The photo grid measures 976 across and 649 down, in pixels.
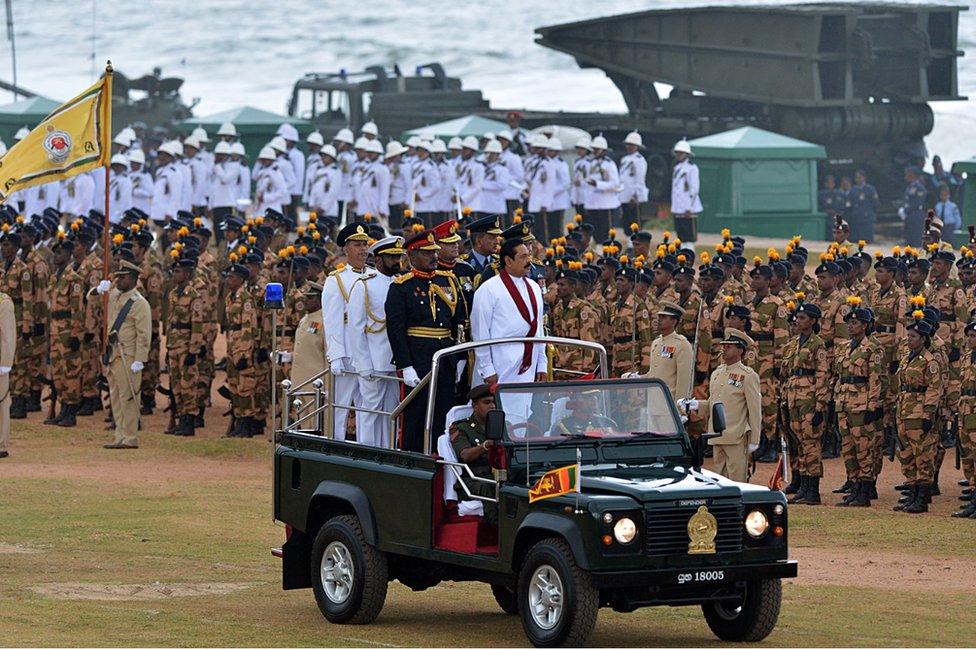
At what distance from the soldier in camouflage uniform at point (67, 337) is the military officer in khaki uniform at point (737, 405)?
29.8ft

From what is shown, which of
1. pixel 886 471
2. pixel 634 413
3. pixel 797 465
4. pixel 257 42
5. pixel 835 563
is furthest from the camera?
pixel 257 42

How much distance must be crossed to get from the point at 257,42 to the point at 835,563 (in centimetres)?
7506

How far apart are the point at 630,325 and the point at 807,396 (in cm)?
276

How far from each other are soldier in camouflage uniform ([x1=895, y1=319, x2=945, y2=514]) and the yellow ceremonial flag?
29.3 ft

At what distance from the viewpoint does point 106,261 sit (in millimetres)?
20766

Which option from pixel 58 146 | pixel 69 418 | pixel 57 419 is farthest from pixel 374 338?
pixel 57 419

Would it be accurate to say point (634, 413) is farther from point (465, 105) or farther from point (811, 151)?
point (465, 105)

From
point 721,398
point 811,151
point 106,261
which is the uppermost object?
point 811,151

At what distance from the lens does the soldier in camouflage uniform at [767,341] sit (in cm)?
1909

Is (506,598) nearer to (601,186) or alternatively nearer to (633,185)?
(601,186)

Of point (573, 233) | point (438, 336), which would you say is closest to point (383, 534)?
point (438, 336)

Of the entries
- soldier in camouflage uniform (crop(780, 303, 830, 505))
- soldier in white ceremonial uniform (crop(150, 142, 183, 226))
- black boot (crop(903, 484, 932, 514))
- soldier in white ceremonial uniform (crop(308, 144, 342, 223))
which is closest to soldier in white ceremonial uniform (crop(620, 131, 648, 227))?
soldier in white ceremonial uniform (crop(308, 144, 342, 223))

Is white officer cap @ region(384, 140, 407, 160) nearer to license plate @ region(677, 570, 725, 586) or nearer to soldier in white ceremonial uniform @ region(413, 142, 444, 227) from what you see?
soldier in white ceremonial uniform @ region(413, 142, 444, 227)

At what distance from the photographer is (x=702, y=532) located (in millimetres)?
10672
